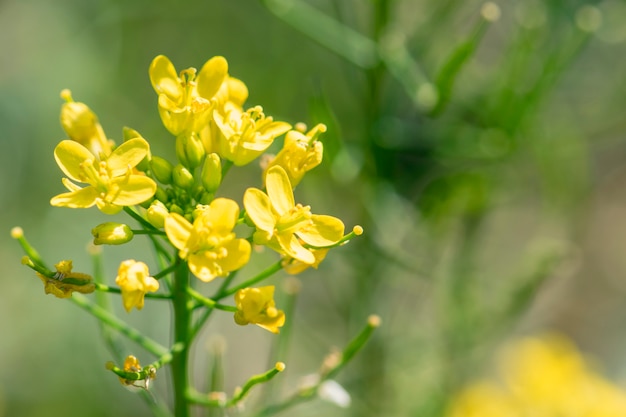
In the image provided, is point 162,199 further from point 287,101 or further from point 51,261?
point 51,261

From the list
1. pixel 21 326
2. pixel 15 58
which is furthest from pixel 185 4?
pixel 21 326

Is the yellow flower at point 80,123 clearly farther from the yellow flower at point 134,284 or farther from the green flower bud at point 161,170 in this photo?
the yellow flower at point 134,284

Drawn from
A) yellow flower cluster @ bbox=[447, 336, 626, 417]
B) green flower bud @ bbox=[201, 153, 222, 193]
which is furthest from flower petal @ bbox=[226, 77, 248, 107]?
yellow flower cluster @ bbox=[447, 336, 626, 417]

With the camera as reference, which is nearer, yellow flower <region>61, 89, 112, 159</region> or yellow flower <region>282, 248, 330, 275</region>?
yellow flower <region>282, 248, 330, 275</region>

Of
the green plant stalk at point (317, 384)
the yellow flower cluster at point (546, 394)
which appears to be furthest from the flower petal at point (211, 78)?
the yellow flower cluster at point (546, 394)

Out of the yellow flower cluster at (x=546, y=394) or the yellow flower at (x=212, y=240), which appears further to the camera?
the yellow flower cluster at (x=546, y=394)

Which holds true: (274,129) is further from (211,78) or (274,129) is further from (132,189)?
(132,189)

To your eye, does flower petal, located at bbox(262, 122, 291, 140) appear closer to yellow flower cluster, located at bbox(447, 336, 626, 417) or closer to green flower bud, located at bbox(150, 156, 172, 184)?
green flower bud, located at bbox(150, 156, 172, 184)
